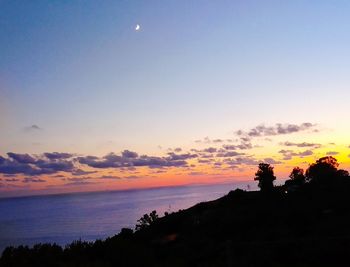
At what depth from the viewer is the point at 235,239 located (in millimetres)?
31672

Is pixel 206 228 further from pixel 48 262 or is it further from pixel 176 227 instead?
pixel 48 262

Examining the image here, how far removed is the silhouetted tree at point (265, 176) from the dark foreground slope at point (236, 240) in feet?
46.9

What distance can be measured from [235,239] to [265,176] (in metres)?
40.3

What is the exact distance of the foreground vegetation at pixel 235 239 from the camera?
51.1 feet

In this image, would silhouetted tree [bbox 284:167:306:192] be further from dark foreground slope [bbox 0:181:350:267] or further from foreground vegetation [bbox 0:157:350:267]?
dark foreground slope [bbox 0:181:350:267]

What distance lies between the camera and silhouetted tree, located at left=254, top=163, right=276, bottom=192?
225ft

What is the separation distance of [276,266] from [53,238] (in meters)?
114

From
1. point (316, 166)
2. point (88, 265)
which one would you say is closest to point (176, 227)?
point (88, 265)

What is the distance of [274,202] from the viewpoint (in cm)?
4262

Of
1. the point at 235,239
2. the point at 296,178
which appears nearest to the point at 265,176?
the point at 296,178

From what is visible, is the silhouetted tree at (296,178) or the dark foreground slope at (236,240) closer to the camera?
the dark foreground slope at (236,240)

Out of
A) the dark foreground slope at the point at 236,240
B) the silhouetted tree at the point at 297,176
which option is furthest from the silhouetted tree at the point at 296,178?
the dark foreground slope at the point at 236,240

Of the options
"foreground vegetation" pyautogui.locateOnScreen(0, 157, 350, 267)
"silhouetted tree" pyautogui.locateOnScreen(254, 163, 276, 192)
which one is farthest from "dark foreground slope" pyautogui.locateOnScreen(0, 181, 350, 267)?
"silhouetted tree" pyautogui.locateOnScreen(254, 163, 276, 192)

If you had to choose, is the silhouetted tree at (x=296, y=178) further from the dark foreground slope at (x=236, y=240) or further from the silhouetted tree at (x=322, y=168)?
the dark foreground slope at (x=236, y=240)
